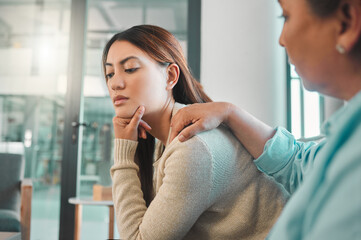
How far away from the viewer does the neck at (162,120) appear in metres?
1.15

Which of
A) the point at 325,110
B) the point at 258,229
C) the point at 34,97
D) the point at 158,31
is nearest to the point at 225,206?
the point at 258,229

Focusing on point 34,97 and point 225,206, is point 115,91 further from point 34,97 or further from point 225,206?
point 34,97

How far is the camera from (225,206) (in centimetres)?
93

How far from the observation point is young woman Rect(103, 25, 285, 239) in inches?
32.5

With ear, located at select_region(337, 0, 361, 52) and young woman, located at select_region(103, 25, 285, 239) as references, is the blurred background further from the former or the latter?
ear, located at select_region(337, 0, 361, 52)

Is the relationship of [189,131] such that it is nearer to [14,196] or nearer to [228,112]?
[228,112]

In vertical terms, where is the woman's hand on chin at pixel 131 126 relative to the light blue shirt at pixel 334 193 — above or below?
above

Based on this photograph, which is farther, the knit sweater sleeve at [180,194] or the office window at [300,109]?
the office window at [300,109]

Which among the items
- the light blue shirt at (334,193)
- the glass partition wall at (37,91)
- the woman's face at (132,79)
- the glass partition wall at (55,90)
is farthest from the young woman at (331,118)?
the glass partition wall at (37,91)

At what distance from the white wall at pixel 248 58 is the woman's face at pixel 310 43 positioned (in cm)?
230

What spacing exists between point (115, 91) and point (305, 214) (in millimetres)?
804

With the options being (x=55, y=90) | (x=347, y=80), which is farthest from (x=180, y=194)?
(x=55, y=90)

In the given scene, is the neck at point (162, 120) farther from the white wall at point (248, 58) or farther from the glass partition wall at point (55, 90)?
the glass partition wall at point (55, 90)

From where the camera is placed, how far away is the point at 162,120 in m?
1.17
